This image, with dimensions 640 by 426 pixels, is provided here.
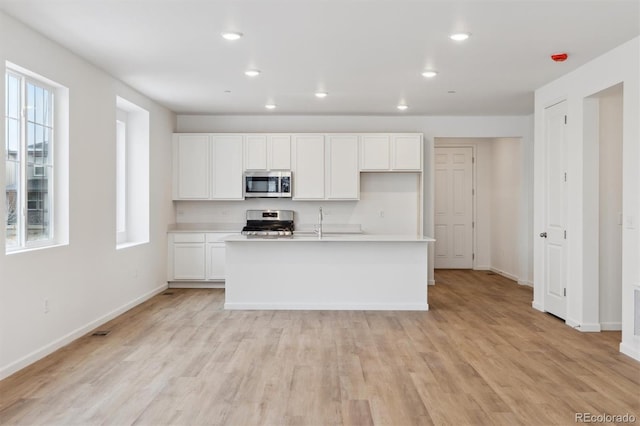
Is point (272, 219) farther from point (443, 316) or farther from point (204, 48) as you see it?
point (204, 48)

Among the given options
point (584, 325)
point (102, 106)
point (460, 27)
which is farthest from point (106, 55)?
point (584, 325)

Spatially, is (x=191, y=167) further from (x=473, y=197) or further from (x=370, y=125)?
(x=473, y=197)

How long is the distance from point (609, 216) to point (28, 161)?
17.5 ft

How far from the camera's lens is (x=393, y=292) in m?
6.16

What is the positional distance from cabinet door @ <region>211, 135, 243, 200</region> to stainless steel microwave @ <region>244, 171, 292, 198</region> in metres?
0.25

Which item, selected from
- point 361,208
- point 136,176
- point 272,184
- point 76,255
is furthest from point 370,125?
point 76,255

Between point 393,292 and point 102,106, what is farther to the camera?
point 393,292

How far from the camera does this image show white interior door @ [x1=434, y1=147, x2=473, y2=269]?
991 cm

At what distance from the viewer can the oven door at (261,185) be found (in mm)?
7855

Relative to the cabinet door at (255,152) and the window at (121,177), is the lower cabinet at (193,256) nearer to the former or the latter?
the window at (121,177)

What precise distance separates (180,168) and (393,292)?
12.6 feet

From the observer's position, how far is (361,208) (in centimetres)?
829

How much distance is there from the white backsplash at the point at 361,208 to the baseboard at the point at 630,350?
13.3ft

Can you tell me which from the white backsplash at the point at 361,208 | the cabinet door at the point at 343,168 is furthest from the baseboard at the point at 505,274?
the cabinet door at the point at 343,168
